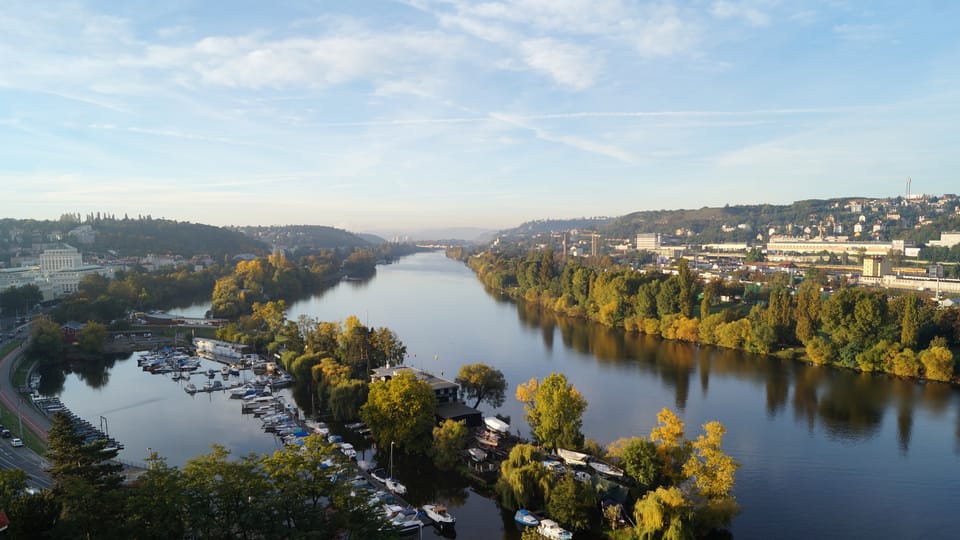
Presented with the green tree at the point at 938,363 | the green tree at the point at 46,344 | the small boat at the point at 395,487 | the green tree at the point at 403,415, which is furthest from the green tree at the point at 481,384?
the green tree at the point at 46,344

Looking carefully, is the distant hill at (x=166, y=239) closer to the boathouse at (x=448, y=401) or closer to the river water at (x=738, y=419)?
the river water at (x=738, y=419)

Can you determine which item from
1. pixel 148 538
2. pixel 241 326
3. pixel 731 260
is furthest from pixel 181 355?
pixel 731 260

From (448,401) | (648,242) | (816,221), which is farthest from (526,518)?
(816,221)

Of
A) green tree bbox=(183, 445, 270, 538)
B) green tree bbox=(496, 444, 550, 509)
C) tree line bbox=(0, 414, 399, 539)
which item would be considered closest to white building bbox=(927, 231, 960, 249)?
green tree bbox=(496, 444, 550, 509)

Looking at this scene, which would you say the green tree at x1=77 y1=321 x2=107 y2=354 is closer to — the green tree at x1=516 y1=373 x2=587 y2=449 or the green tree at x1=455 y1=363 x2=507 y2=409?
the green tree at x1=455 y1=363 x2=507 y2=409

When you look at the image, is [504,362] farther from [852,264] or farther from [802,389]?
[852,264]

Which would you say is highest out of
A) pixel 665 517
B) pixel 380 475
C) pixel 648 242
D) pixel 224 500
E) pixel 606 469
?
pixel 648 242

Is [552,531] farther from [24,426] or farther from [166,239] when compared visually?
[166,239]
